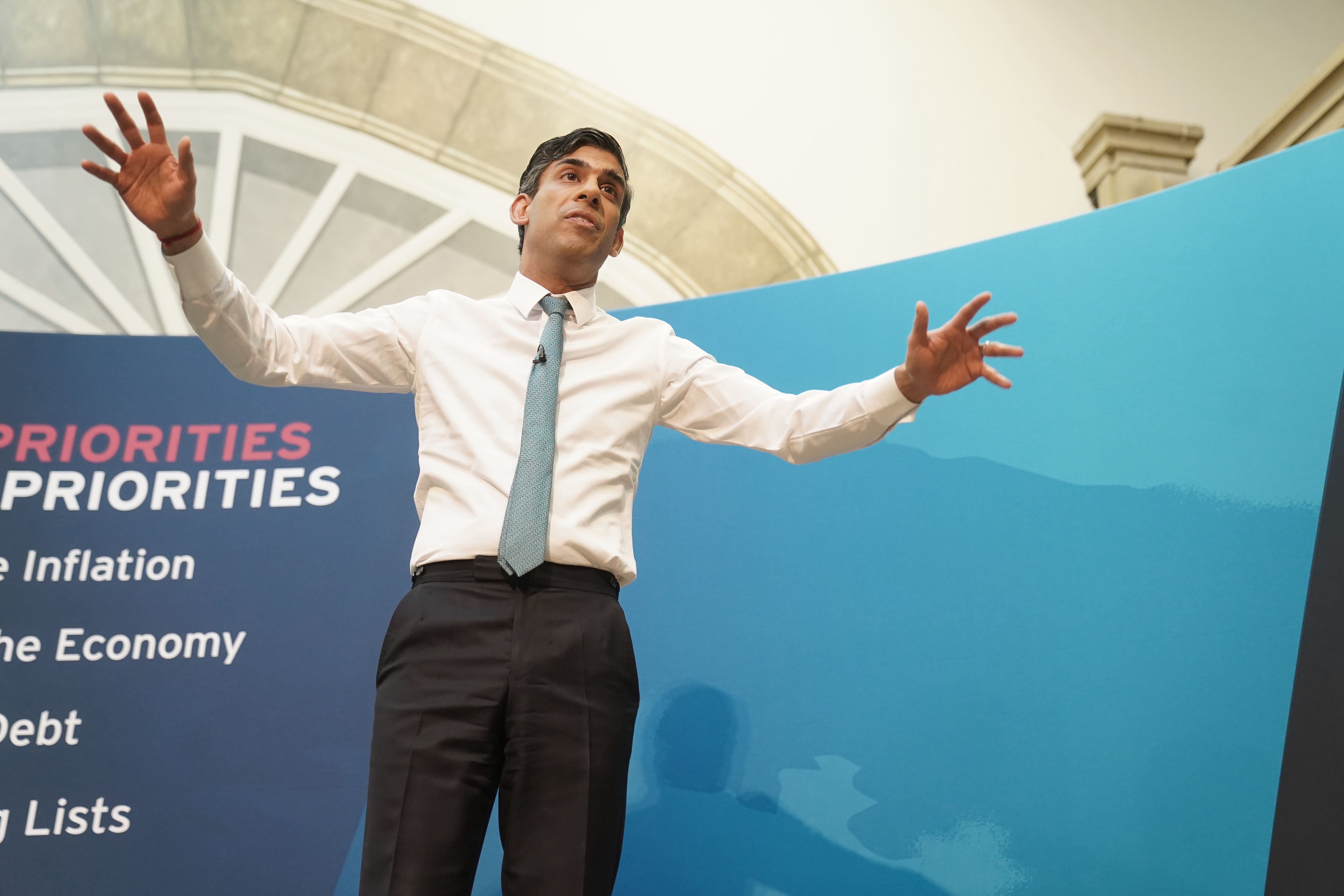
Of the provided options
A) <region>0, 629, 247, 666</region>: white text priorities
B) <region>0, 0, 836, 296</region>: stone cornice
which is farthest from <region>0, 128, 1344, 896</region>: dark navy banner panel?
<region>0, 0, 836, 296</region>: stone cornice

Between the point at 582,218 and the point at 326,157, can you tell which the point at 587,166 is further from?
the point at 326,157

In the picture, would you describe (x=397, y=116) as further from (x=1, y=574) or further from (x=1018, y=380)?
(x=1018, y=380)

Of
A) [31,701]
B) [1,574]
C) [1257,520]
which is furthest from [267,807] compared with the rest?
[1257,520]

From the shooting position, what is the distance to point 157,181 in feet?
4.17

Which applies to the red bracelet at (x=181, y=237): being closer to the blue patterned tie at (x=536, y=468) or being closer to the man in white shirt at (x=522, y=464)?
the man in white shirt at (x=522, y=464)

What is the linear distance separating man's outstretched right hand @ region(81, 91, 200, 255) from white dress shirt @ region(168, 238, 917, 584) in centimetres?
3

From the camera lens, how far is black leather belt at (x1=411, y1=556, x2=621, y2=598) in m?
1.28

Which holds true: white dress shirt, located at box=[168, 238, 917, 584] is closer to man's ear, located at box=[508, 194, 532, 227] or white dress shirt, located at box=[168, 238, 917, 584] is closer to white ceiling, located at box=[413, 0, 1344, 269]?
man's ear, located at box=[508, 194, 532, 227]

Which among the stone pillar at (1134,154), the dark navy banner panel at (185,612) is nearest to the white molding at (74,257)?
the dark navy banner panel at (185,612)

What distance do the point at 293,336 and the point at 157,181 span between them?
259 mm

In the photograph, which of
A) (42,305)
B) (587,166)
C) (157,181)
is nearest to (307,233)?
(42,305)

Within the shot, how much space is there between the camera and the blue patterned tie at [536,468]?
49.9 inches

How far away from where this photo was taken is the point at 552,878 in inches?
46.5

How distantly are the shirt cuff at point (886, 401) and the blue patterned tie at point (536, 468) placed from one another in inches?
16.8
